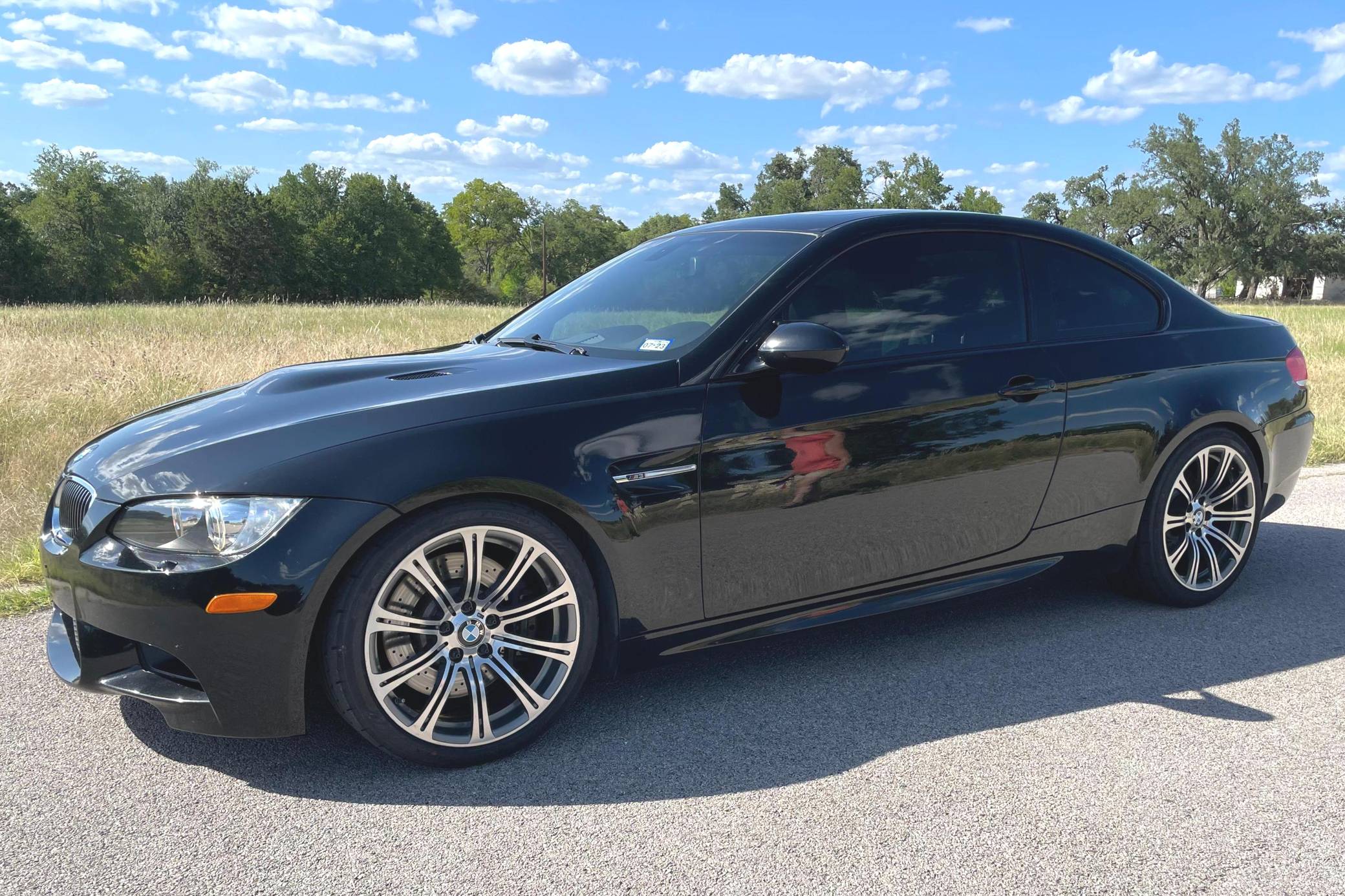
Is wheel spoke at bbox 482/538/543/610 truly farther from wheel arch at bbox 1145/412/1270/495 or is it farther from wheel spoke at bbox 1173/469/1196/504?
wheel spoke at bbox 1173/469/1196/504

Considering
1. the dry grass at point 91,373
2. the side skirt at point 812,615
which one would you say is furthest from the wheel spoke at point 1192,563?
the dry grass at point 91,373

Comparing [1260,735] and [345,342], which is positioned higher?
[345,342]

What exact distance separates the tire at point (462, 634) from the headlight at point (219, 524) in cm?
24

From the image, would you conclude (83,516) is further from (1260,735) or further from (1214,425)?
(1214,425)

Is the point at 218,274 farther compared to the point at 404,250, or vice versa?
the point at 404,250

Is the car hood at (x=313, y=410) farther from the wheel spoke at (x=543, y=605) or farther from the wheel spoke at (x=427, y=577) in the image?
the wheel spoke at (x=543, y=605)

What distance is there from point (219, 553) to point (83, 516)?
21.6 inches

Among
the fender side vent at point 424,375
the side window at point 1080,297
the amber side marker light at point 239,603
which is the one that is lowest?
the amber side marker light at point 239,603

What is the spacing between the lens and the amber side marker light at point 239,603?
7.98ft

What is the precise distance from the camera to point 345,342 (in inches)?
460

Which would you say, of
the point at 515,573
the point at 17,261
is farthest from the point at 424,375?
the point at 17,261

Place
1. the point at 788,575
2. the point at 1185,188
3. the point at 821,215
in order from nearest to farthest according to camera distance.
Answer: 1. the point at 788,575
2. the point at 821,215
3. the point at 1185,188

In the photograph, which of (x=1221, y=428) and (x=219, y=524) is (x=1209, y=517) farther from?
(x=219, y=524)

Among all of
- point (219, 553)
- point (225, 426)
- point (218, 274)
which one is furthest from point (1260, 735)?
point (218, 274)
